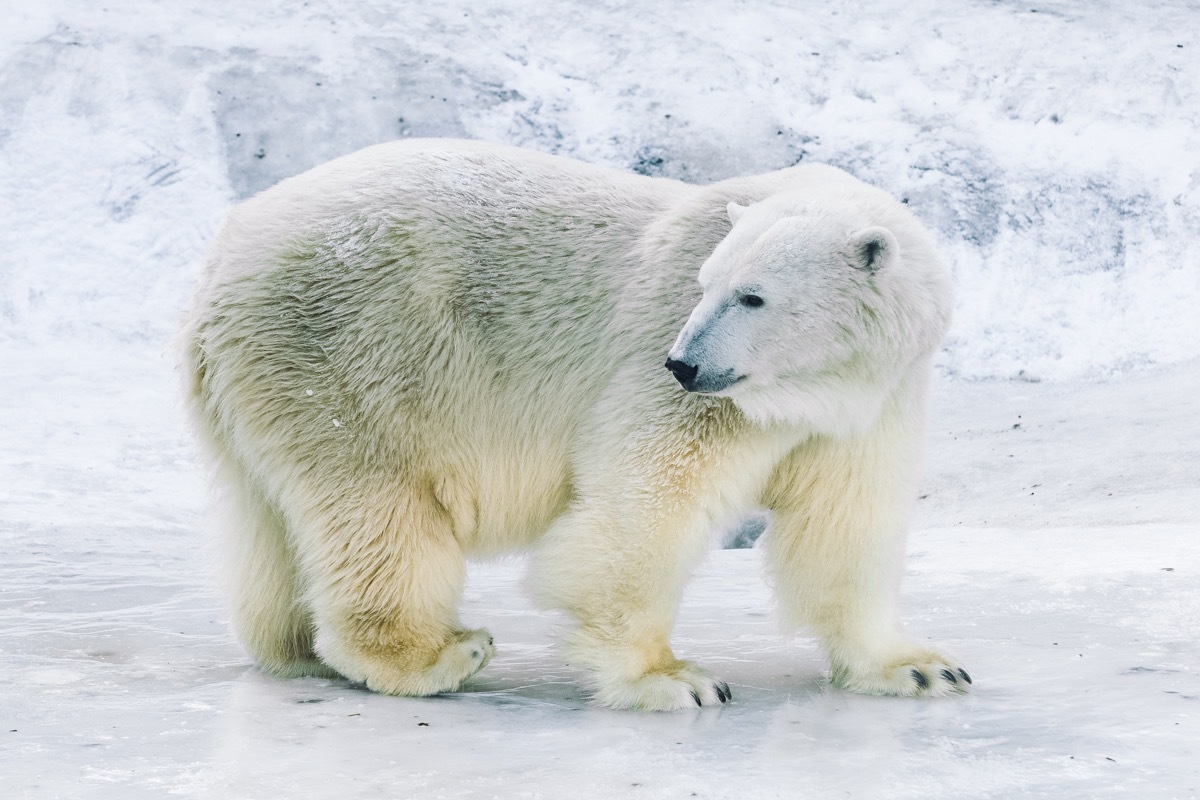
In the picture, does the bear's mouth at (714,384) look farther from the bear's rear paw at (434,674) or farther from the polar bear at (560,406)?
A: the bear's rear paw at (434,674)

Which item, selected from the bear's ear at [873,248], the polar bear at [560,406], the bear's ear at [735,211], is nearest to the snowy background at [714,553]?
the polar bear at [560,406]

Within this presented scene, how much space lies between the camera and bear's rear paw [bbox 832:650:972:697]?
290 cm

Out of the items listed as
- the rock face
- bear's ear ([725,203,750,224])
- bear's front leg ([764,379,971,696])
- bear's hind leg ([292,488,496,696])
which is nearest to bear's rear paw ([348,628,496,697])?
bear's hind leg ([292,488,496,696])

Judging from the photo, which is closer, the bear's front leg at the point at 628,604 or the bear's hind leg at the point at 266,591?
the bear's front leg at the point at 628,604

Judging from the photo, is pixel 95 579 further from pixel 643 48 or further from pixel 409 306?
pixel 643 48

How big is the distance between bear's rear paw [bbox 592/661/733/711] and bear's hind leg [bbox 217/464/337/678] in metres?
0.76

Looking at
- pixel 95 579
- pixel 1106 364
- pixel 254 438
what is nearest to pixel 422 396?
pixel 254 438

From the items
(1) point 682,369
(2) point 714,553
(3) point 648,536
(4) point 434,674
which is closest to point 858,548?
(3) point 648,536

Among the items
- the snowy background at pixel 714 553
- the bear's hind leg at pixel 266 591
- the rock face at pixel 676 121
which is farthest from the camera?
the rock face at pixel 676 121

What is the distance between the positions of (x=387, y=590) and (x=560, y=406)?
1.83 feet

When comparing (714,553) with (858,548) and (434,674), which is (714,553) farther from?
(434,674)

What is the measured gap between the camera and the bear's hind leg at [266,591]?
10.5 ft

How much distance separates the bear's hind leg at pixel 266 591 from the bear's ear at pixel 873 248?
4.84ft

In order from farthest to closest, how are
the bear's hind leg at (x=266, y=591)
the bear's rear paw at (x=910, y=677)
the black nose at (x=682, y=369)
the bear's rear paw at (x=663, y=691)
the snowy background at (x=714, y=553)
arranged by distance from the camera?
1. the bear's hind leg at (x=266, y=591)
2. the bear's rear paw at (x=910, y=677)
3. the bear's rear paw at (x=663, y=691)
4. the black nose at (x=682, y=369)
5. the snowy background at (x=714, y=553)
